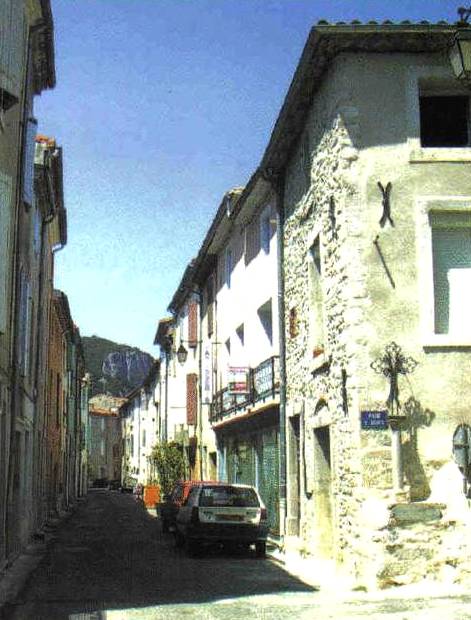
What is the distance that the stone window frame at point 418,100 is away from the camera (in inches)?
515

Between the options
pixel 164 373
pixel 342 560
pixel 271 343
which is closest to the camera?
pixel 342 560

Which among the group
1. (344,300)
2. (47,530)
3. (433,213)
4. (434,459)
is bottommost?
(47,530)

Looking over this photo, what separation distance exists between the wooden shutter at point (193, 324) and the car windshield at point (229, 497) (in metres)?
15.7

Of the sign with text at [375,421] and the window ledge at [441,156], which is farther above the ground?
the window ledge at [441,156]

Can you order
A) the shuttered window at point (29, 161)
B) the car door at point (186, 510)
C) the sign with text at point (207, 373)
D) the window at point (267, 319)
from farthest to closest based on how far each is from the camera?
the sign with text at point (207, 373) → the window at point (267, 319) → the car door at point (186, 510) → the shuttered window at point (29, 161)

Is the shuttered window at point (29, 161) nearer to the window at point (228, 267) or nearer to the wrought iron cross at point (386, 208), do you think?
the wrought iron cross at point (386, 208)

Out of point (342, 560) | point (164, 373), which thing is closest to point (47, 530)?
point (342, 560)

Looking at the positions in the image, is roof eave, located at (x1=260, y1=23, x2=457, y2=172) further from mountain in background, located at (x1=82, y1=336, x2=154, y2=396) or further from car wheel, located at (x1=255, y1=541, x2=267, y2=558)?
mountain in background, located at (x1=82, y1=336, x2=154, y2=396)

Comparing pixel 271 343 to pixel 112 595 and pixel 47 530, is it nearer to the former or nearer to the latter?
pixel 47 530

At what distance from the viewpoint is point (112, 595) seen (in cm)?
1143

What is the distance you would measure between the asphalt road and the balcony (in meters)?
3.86

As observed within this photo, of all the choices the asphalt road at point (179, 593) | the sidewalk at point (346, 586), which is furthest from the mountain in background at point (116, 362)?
the sidewalk at point (346, 586)

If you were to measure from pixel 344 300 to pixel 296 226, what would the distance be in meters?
4.51

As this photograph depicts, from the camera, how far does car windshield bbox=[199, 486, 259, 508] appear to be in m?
17.4
